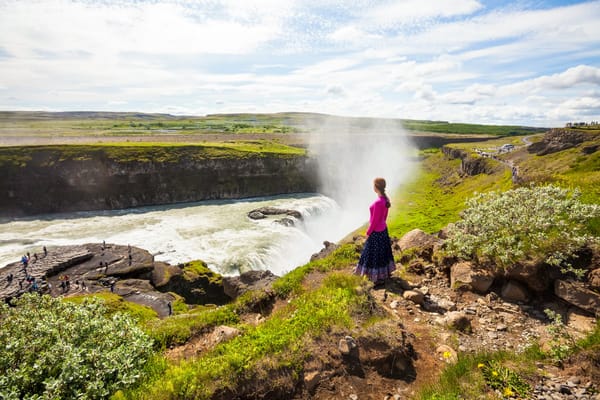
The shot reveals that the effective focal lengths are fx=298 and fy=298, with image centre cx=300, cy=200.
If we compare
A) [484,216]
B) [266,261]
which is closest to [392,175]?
[266,261]

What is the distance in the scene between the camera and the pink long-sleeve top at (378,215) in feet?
27.2

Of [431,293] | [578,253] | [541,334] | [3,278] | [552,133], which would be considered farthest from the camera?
[552,133]

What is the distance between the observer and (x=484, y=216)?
894 centimetres

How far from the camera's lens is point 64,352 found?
4.58 m

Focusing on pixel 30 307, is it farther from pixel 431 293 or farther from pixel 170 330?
pixel 431 293

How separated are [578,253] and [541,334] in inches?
97.5

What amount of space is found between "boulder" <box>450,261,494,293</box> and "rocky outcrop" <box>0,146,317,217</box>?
207ft

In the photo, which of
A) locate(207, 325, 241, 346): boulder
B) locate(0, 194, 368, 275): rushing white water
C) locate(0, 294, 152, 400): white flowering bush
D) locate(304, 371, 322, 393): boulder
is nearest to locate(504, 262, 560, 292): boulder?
locate(304, 371, 322, 393): boulder

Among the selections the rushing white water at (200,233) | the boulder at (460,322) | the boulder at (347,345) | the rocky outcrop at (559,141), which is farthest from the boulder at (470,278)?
the rocky outcrop at (559,141)

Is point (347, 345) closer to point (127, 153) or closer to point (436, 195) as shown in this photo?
point (436, 195)

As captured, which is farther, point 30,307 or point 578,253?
point 578,253

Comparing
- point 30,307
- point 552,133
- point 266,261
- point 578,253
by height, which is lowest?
point 266,261

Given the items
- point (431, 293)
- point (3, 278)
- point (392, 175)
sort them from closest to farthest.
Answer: point (431, 293), point (3, 278), point (392, 175)

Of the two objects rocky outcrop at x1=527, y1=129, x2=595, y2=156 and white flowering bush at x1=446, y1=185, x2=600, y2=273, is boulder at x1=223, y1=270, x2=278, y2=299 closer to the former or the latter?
white flowering bush at x1=446, y1=185, x2=600, y2=273
